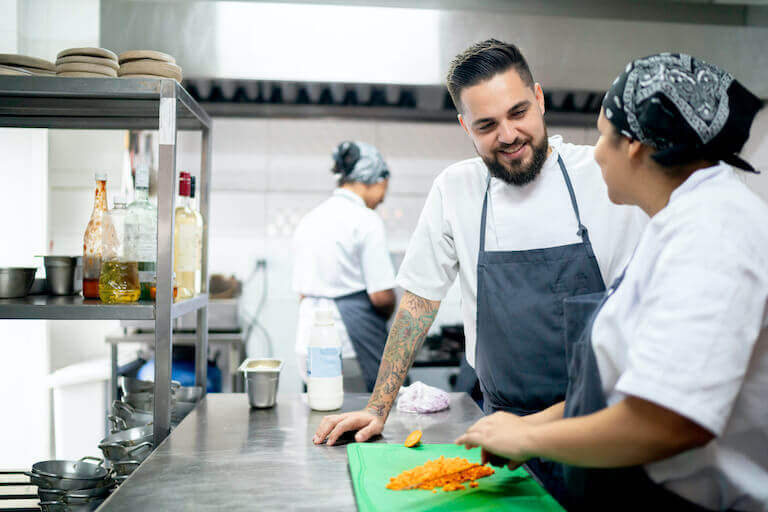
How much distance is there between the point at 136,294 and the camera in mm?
1491

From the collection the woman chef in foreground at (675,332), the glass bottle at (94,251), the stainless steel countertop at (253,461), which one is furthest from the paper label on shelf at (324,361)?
the woman chef in foreground at (675,332)

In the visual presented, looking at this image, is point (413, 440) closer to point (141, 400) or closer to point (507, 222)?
point (507, 222)

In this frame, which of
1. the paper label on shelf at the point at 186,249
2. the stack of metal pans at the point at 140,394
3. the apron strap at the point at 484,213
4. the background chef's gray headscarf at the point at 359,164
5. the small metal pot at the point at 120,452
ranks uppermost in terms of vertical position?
the background chef's gray headscarf at the point at 359,164

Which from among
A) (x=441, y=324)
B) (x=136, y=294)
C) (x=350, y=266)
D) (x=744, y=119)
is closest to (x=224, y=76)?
(x=350, y=266)

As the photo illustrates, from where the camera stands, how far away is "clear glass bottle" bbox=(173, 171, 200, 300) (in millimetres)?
1610

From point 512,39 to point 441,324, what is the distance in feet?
6.09

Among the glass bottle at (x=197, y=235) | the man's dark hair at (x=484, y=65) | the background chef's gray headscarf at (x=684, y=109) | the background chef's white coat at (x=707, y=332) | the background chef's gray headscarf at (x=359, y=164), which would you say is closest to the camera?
the background chef's white coat at (x=707, y=332)

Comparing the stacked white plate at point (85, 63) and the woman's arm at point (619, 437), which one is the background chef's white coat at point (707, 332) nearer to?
the woman's arm at point (619, 437)

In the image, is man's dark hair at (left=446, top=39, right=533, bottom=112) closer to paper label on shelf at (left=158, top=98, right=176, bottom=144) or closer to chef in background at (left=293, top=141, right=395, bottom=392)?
paper label on shelf at (left=158, top=98, right=176, bottom=144)

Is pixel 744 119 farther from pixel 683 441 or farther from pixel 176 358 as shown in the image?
pixel 176 358

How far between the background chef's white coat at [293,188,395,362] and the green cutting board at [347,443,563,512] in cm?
158

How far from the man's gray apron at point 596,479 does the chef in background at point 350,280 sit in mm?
1788

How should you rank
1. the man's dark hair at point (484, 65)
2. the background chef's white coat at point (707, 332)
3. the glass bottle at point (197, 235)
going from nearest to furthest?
the background chef's white coat at point (707, 332)
the man's dark hair at point (484, 65)
the glass bottle at point (197, 235)

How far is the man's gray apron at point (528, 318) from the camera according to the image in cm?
137
